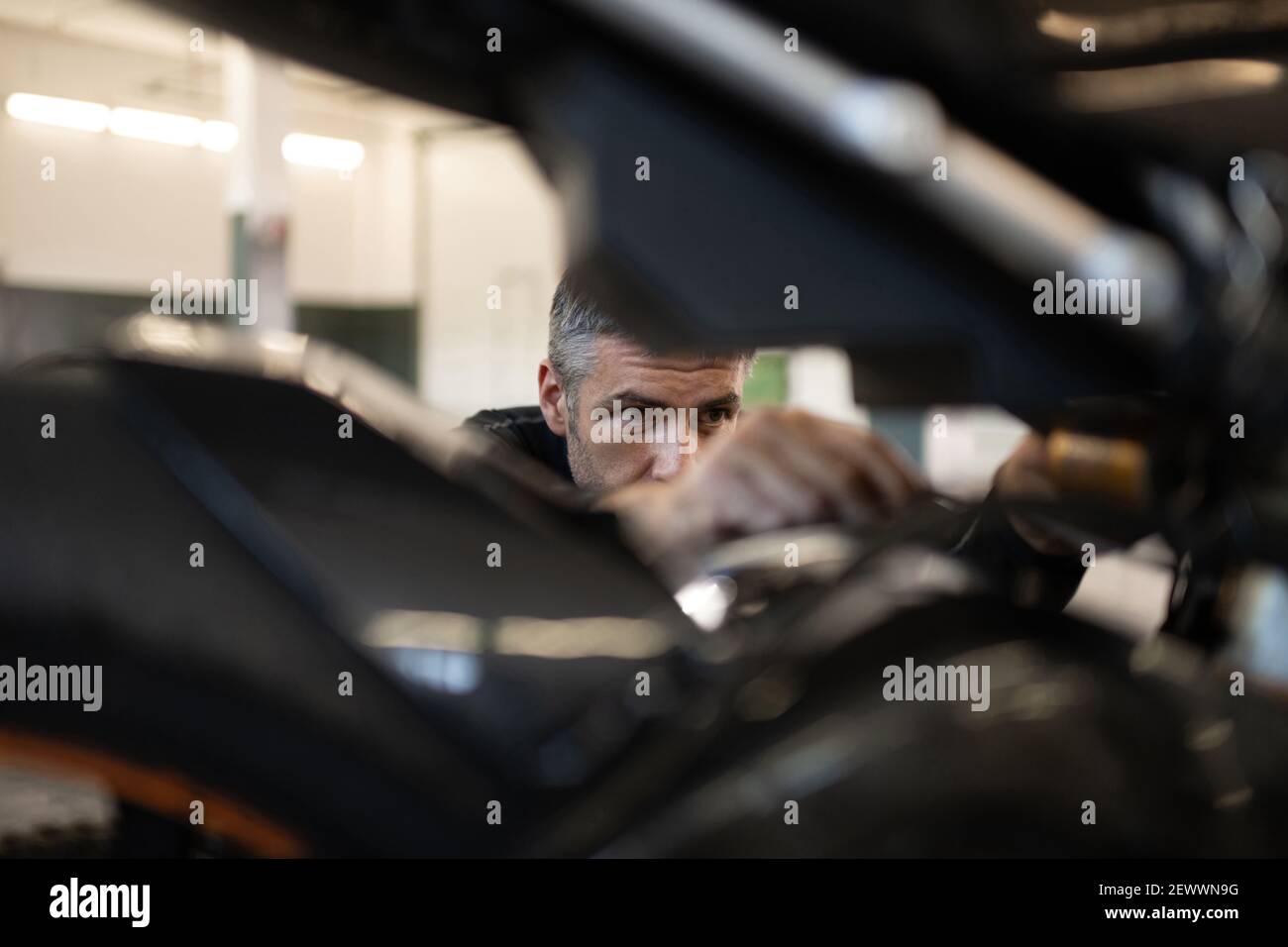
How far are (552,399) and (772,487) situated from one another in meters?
0.35

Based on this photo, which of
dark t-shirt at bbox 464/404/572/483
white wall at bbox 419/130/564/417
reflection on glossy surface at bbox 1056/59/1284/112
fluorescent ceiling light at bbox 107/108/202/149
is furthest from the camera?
fluorescent ceiling light at bbox 107/108/202/149

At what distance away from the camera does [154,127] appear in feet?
18.5

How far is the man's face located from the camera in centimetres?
67

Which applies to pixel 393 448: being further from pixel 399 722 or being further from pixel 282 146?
pixel 282 146

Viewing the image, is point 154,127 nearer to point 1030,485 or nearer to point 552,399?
point 552,399

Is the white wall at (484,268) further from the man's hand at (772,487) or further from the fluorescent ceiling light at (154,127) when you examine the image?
the fluorescent ceiling light at (154,127)

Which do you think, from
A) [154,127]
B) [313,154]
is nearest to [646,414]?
[313,154]

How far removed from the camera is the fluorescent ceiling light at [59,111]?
4.96 metres

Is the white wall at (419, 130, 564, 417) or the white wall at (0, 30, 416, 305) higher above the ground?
the white wall at (0, 30, 416, 305)

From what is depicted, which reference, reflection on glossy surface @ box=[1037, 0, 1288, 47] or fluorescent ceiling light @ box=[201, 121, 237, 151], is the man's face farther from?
fluorescent ceiling light @ box=[201, 121, 237, 151]

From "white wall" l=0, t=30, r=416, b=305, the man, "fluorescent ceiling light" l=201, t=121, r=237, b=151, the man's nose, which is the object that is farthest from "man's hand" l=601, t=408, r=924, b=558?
"fluorescent ceiling light" l=201, t=121, r=237, b=151

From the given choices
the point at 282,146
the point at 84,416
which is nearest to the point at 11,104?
the point at 282,146

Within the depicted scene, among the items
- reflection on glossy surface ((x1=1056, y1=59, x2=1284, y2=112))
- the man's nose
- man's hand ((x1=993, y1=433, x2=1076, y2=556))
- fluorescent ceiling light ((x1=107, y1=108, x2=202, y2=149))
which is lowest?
man's hand ((x1=993, y1=433, x2=1076, y2=556))
